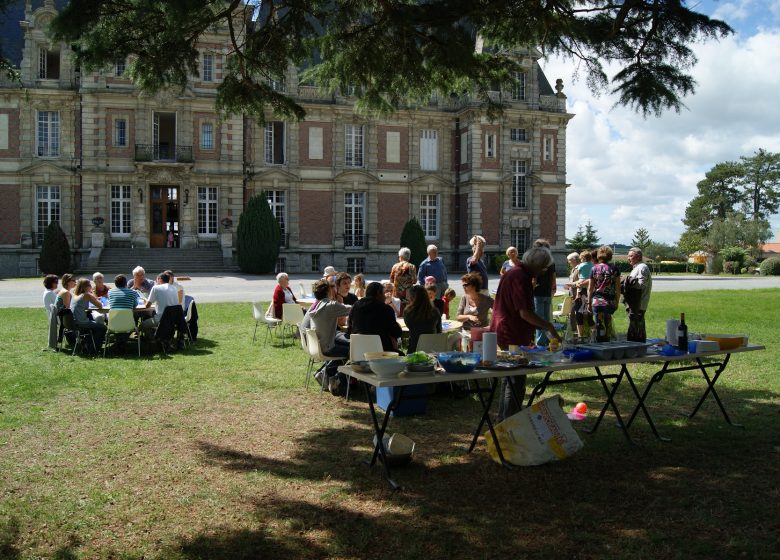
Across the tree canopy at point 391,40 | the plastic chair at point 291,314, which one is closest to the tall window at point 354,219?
the plastic chair at point 291,314

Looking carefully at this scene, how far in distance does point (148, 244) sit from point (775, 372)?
2659 cm

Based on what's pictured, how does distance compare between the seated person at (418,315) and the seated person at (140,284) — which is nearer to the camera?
the seated person at (418,315)

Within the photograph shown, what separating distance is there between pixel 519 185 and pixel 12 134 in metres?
23.0

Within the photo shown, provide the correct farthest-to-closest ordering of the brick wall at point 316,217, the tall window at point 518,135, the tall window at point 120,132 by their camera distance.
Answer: the tall window at point 518,135 → the brick wall at point 316,217 → the tall window at point 120,132

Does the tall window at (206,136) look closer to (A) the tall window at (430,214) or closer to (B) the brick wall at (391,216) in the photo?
(B) the brick wall at (391,216)

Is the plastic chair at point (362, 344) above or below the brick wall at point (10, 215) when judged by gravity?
below

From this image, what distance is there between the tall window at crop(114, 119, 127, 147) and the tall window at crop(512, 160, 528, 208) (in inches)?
709

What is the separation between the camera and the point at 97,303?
34.0ft

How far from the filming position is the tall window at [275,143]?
105 ft

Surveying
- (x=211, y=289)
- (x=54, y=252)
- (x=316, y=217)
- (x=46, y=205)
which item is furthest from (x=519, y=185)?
(x=46, y=205)

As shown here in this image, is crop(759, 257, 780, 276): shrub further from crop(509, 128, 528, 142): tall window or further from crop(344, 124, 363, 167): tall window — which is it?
crop(344, 124, 363, 167): tall window

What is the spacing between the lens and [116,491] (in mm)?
4684

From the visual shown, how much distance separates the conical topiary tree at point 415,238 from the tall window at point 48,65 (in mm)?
17025

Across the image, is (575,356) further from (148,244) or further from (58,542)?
(148,244)
